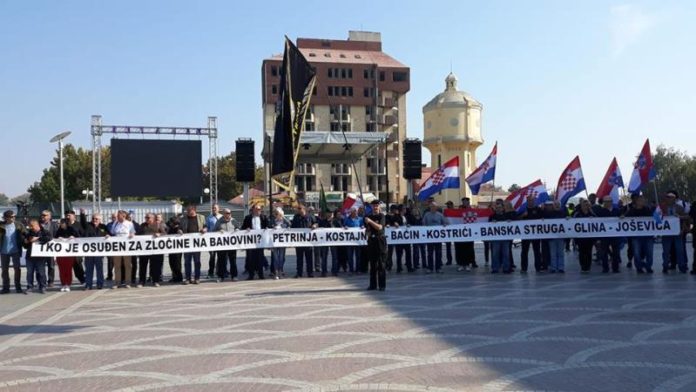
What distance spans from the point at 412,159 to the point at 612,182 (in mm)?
6956

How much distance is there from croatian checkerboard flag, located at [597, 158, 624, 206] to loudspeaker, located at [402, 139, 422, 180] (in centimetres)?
641

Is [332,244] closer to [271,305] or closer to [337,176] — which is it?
[271,305]

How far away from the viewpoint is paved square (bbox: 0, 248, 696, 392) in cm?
637

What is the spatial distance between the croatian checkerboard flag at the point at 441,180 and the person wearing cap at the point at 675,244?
6636mm

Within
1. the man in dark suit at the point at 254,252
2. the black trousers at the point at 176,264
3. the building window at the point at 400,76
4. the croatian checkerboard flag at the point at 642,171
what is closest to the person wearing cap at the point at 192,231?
the black trousers at the point at 176,264

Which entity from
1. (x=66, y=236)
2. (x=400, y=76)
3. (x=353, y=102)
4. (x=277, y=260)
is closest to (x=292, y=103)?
(x=277, y=260)

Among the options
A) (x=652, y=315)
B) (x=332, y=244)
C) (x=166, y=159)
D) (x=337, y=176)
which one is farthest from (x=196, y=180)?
(x=337, y=176)

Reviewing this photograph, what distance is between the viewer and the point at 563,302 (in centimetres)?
1105

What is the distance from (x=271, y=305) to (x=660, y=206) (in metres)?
9.80

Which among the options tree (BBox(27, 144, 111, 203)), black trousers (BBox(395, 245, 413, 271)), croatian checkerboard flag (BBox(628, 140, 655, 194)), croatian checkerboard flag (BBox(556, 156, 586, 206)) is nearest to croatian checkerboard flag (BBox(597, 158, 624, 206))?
croatian checkerboard flag (BBox(556, 156, 586, 206))

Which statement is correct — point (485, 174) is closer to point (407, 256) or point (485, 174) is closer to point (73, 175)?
point (407, 256)

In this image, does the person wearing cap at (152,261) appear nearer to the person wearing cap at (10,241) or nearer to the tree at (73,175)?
the person wearing cap at (10,241)

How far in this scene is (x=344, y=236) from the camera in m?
16.7

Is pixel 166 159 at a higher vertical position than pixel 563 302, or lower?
higher
